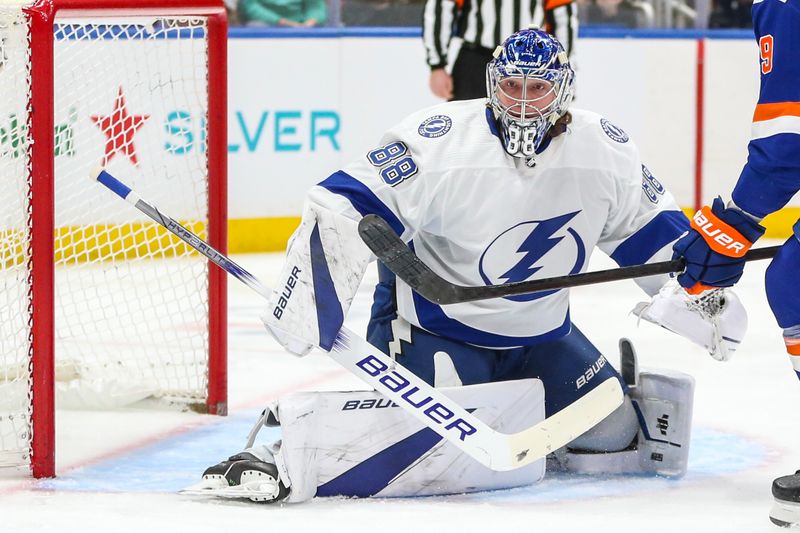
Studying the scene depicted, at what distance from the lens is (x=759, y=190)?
7.68 feet

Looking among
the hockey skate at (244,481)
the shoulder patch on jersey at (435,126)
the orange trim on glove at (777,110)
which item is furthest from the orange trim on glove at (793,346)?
the hockey skate at (244,481)

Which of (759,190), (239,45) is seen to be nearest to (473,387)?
(759,190)

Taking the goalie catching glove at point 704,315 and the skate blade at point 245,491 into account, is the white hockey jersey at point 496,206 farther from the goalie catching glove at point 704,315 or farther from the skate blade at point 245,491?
the skate blade at point 245,491

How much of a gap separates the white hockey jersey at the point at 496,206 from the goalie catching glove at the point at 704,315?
0.09 metres

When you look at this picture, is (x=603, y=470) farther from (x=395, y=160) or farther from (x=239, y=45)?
(x=239, y=45)

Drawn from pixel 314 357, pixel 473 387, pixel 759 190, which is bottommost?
pixel 314 357

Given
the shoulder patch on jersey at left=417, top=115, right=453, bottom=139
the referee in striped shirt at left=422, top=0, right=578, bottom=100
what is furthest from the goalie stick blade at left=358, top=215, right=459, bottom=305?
the referee in striped shirt at left=422, top=0, right=578, bottom=100

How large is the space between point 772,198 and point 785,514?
51cm

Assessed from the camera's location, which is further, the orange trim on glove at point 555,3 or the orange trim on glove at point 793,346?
the orange trim on glove at point 555,3

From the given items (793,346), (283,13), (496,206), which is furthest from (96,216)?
(793,346)

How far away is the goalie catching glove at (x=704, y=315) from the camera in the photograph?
2.78m

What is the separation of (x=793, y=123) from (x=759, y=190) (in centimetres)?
13

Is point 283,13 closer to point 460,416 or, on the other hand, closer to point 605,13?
point 605,13

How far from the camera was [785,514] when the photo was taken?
7.91 ft
